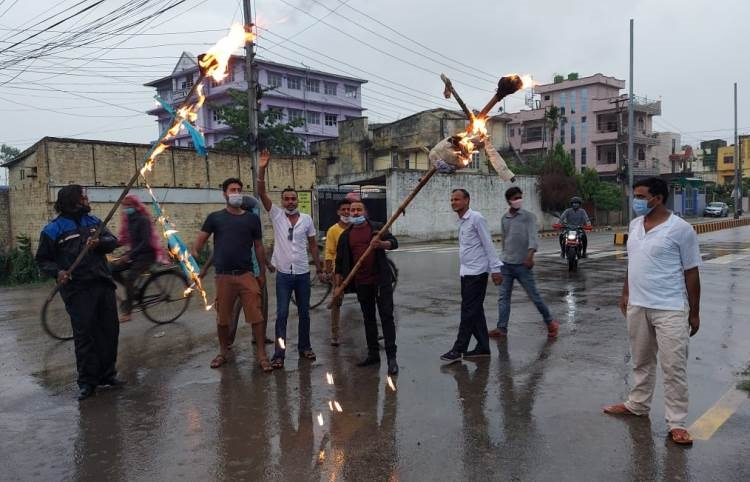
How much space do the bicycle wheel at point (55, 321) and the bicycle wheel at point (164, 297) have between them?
0.99m

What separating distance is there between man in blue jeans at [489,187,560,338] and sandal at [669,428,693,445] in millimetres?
3204

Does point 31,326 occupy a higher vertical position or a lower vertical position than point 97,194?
lower

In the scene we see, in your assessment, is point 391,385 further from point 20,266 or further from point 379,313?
point 20,266

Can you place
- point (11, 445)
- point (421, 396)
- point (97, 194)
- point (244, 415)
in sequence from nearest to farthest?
point (11, 445) < point (244, 415) < point (421, 396) < point (97, 194)

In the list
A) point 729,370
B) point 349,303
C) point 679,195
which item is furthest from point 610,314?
point 679,195

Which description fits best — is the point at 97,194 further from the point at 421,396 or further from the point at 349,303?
the point at 421,396

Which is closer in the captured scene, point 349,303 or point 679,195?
point 349,303

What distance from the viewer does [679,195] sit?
173 feet

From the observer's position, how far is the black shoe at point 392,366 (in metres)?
5.76

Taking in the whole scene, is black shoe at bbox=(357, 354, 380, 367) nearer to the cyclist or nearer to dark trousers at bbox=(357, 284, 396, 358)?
dark trousers at bbox=(357, 284, 396, 358)

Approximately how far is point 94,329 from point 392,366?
2876 mm

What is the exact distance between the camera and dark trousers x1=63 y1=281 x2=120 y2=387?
17.5ft

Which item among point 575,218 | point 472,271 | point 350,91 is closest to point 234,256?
point 472,271

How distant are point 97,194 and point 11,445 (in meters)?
14.0
